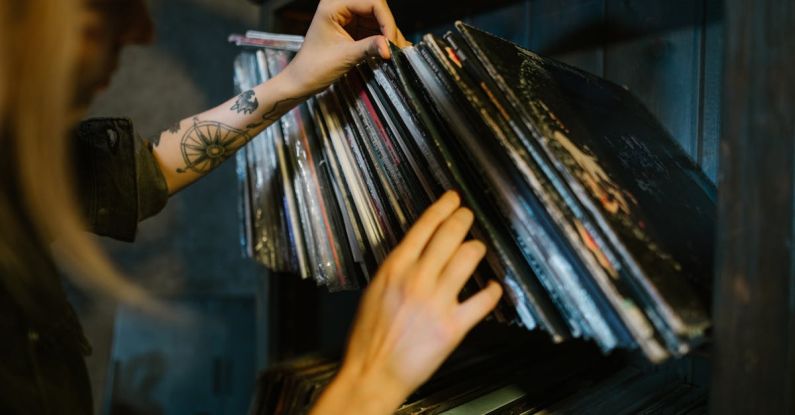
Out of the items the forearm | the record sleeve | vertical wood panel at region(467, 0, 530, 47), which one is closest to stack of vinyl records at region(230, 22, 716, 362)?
the record sleeve

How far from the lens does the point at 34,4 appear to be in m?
0.68

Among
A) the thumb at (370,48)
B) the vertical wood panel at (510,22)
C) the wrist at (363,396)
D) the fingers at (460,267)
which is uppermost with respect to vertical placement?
the vertical wood panel at (510,22)

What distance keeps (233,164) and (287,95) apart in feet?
4.44

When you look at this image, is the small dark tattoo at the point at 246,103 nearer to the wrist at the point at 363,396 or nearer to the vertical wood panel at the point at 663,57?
the wrist at the point at 363,396

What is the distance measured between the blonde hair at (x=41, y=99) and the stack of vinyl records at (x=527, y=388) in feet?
1.55

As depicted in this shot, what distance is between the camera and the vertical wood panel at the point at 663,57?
967 millimetres

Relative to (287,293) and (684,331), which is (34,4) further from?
(287,293)

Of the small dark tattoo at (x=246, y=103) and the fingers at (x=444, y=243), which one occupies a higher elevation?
the small dark tattoo at (x=246, y=103)

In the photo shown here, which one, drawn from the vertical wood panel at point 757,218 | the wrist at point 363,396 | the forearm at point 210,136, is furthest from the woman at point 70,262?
the vertical wood panel at point 757,218

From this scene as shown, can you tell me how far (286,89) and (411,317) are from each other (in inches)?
22.3

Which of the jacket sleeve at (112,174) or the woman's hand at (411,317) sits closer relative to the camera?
the woman's hand at (411,317)

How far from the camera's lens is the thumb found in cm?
78

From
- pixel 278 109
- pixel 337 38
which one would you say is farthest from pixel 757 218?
pixel 278 109

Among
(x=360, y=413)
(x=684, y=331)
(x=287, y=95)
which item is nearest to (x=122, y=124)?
(x=287, y=95)
